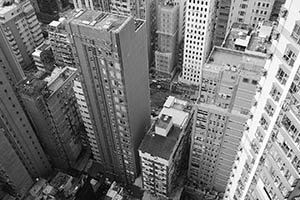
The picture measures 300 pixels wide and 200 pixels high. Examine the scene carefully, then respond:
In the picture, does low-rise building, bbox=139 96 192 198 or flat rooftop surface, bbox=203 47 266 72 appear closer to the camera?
flat rooftop surface, bbox=203 47 266 72

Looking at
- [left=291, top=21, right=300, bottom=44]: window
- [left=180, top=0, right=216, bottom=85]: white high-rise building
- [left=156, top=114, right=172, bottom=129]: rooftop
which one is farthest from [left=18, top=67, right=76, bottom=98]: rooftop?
[left=291, top=21, right=300, bottom=44]: window

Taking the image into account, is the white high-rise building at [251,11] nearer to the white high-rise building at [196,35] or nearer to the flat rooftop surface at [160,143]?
the white high-rise building at [196,35]

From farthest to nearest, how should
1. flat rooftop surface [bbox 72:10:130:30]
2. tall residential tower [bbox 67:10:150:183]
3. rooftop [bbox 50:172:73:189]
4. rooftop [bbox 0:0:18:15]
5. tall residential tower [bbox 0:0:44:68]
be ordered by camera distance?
1. tall residential tower [bbox 0:0:44:68]
2. rooftop [bbox 0:0:18:15]
3. rooftop [bbox 50:172:73:189]
4. tall residential tower [bbox 67:10:150:183]
5. flat rooftop surface [bbox 72:10:130:30]

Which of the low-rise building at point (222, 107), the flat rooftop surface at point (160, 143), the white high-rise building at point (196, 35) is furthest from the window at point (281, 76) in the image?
the white high-rise building at point (196, 35)

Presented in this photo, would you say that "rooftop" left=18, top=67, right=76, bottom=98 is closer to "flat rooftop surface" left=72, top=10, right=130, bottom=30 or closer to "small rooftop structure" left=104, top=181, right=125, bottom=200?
"flat rooftop surface" left=72, top=10, right=130, bottom=30

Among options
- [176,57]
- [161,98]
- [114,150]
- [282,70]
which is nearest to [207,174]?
[114,150]

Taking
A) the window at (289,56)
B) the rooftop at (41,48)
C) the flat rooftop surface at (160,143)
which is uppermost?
the window at (289,56)
